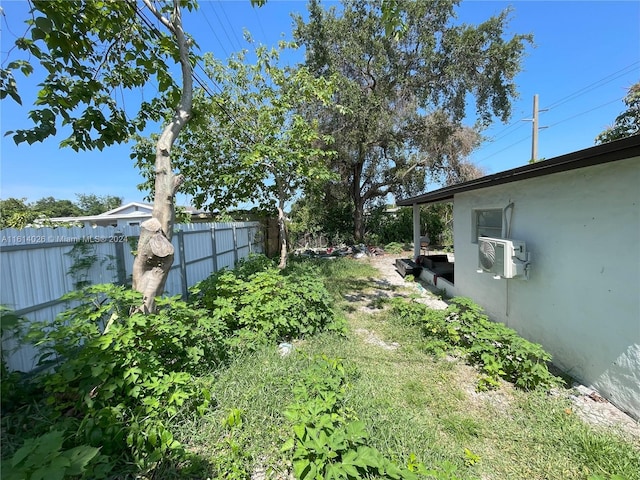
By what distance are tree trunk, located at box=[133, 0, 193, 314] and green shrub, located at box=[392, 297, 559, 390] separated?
3.28 metres

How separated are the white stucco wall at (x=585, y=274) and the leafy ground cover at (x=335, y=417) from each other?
45 cm

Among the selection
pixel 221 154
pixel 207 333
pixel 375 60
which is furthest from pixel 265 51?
pixel 207 333

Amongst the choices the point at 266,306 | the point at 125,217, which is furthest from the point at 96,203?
the point at 266,306

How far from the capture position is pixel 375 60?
10523 millimetres

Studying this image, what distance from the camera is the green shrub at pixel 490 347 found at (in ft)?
9.42

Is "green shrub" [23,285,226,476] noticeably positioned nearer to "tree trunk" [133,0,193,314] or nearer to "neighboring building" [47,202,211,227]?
"tree trunk" [133,0,193,314]

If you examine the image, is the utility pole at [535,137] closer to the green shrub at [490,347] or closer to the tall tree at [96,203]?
the green shrub at [490,347]

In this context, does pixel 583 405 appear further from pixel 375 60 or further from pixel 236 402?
pixel 375 60

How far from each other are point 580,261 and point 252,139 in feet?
21.9

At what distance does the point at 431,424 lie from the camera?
90.7 inches

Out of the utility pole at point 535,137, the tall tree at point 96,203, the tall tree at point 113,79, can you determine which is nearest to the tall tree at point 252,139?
the tall tree at point 113,79

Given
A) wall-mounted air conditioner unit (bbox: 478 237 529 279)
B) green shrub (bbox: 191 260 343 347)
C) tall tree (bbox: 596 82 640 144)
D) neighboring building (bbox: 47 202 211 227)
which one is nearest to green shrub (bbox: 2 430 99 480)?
green shrub (bbox: 191 260 343 347)

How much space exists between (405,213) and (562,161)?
13.5 metres

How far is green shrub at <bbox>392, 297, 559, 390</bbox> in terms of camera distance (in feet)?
9.42
